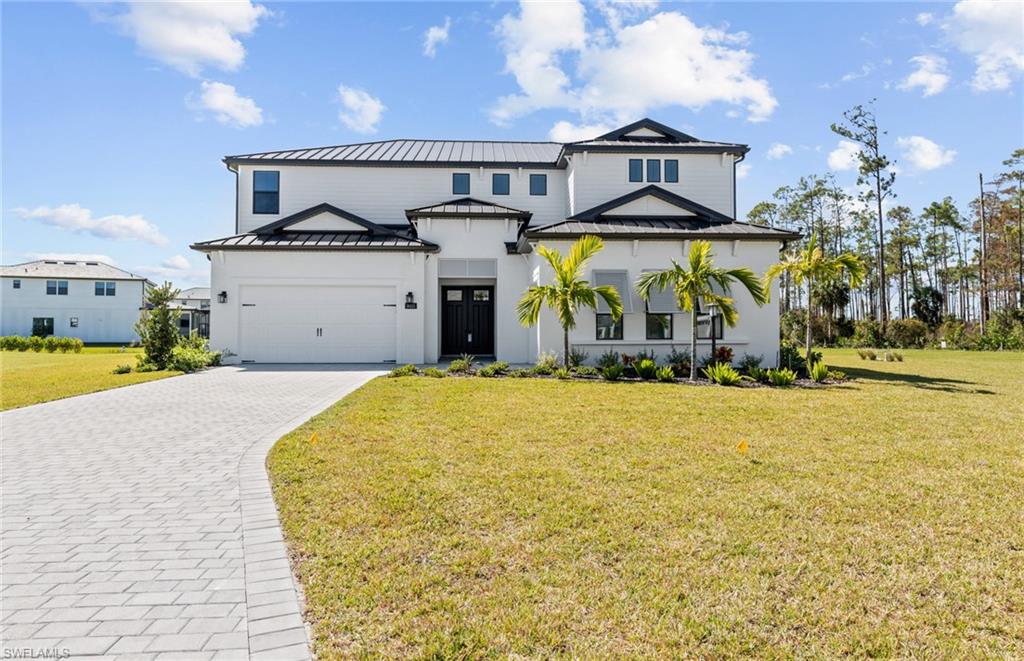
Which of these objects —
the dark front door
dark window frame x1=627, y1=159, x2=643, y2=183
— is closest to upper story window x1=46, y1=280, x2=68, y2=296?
the dark front door

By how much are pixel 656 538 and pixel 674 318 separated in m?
13.7

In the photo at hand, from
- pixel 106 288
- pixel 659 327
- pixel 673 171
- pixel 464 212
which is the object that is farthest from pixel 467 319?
pixel 106 288

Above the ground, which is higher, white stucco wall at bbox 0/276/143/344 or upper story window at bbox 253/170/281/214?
upper story window at bbox 253/170/281/214

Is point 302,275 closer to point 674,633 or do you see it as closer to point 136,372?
point 136,372

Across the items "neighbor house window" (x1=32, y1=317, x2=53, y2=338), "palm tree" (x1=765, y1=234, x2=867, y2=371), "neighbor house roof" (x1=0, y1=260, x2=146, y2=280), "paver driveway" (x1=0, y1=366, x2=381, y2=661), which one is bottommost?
"paver driveway" (x1=0, y1=366, x2=381, y2=661)

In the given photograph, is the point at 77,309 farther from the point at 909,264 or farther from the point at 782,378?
the point at 909,264

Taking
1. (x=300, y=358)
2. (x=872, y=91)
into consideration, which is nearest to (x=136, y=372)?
(x=300, y=358)

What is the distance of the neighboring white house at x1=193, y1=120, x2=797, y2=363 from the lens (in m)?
16.8

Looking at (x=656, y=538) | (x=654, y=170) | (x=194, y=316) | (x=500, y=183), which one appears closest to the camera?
(x=656, y=538)

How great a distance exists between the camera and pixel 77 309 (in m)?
44.1

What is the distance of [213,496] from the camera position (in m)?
4.97

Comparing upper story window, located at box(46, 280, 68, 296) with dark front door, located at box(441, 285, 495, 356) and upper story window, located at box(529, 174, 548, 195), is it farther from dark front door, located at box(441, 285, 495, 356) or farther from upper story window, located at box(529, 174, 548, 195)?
upper story window, located at box(529, 174, 548, 195)

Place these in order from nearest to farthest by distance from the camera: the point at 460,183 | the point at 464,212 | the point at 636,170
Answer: the point at 464,212 → the point at 636,170 → the point at 460,183

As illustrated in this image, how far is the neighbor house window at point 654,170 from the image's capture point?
20312 mm
